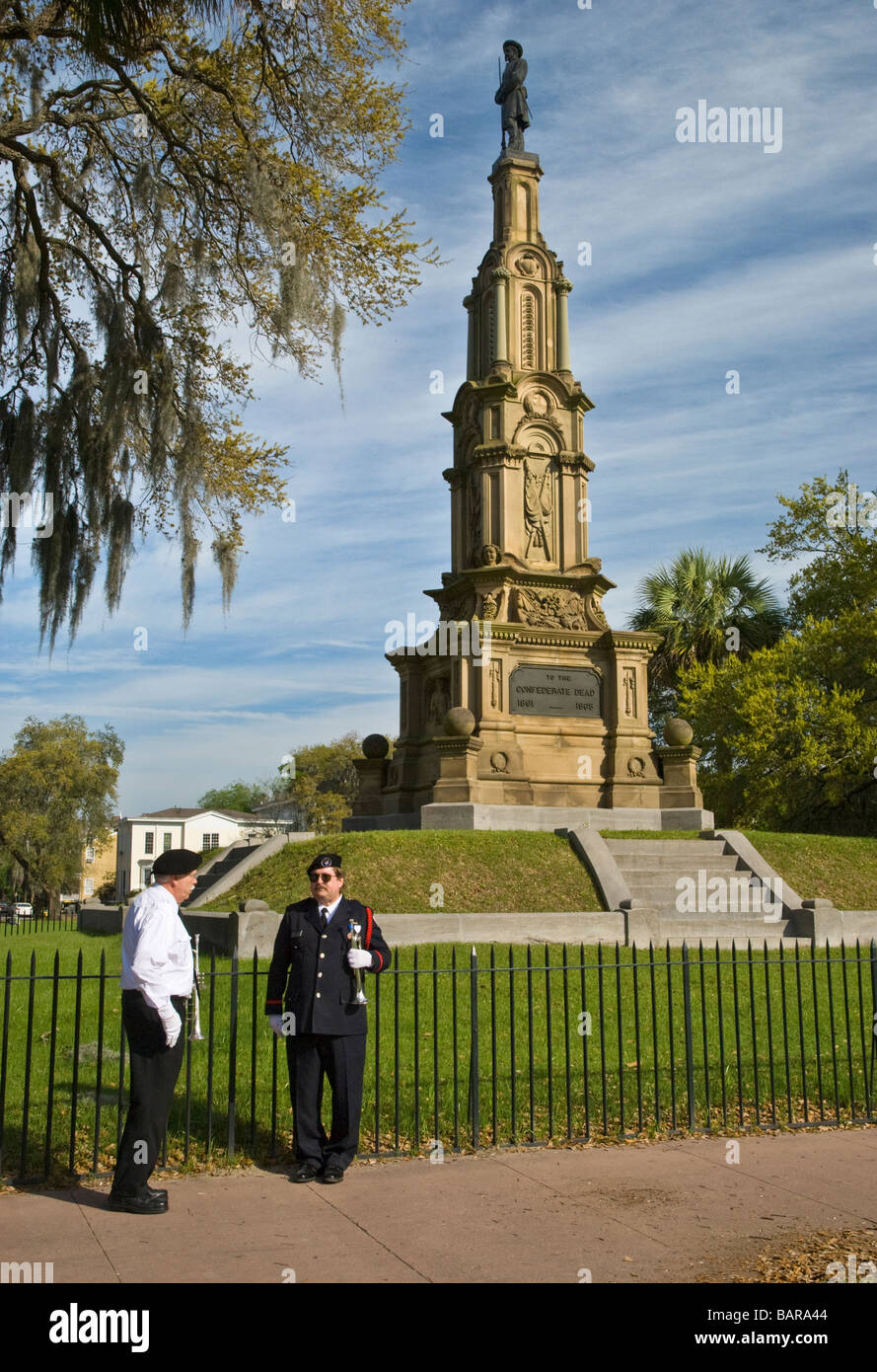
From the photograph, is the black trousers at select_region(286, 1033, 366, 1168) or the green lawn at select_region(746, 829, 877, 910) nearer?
the black trousers at select_region(286, 1033, 366, 1168)

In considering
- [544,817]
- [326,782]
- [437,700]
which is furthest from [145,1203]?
[326,782]

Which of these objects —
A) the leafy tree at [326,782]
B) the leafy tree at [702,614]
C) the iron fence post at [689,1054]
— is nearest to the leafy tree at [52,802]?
the leafy tree at [326,782]

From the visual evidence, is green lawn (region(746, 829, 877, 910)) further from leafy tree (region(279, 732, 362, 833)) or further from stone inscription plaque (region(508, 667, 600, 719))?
leafy tree (region(279, 732, 362, 833))

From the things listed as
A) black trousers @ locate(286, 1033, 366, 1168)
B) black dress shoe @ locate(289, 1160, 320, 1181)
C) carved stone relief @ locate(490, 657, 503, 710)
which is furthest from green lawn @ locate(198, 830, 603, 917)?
black dress shoe @ locate(289, 1160, 320, 1181)

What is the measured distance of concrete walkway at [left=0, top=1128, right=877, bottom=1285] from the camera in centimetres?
516

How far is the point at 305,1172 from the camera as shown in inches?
262

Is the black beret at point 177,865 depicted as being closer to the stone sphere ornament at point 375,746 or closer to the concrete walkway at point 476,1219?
the concrete walkway at point 476,1219

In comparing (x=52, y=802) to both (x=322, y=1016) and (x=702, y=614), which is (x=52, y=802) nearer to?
(x=702, y=614)

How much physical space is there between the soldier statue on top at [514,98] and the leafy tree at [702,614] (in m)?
16.2

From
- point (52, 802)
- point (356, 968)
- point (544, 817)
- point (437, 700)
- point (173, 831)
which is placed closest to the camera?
point (356, 968)

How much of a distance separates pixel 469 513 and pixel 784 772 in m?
10.4

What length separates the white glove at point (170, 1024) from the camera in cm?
611

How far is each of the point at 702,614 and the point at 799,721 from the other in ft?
35.3
